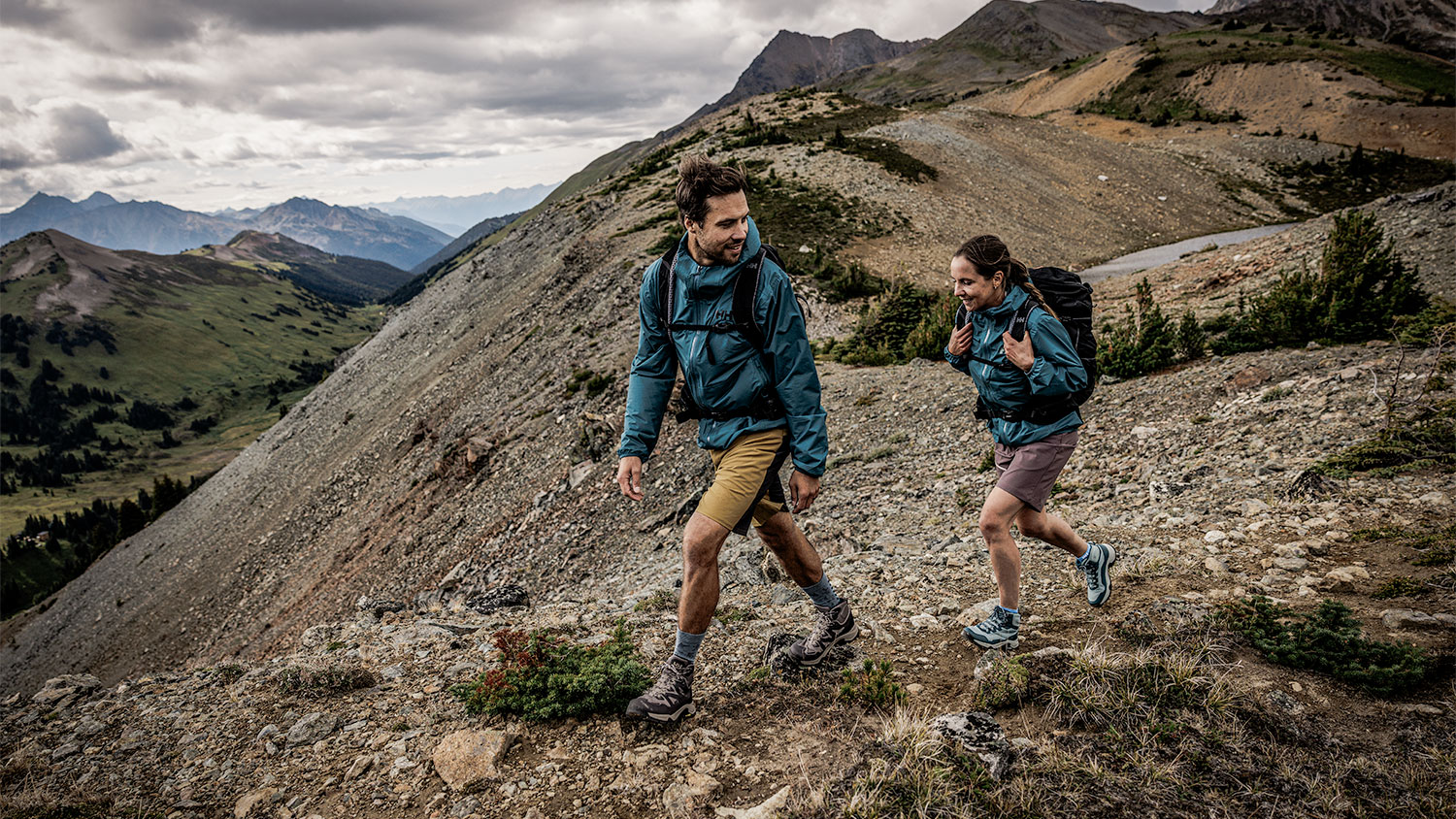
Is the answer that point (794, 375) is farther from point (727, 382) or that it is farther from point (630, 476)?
point (630, 476)

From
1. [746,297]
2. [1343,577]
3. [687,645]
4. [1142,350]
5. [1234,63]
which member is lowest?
[1343,577]

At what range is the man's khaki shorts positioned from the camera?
4.00m

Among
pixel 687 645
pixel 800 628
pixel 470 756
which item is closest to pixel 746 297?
pixel 687 645

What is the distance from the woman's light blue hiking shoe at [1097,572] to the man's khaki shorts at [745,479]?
275 centimetres

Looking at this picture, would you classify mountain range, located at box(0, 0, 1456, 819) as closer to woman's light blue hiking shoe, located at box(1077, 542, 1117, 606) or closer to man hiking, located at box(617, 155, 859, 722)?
woman's light blue hiking shoe, located at box(1077, 542, 1117, 606)

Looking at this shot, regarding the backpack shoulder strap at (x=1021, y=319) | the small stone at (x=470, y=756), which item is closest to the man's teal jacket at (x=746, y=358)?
the backpack shoulder strap at (x=1021, y=319)

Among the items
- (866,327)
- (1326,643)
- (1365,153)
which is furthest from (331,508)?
(1365,153)

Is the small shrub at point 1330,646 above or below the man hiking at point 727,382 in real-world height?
below

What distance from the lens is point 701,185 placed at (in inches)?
152

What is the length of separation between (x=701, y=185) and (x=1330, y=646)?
4.76 metres

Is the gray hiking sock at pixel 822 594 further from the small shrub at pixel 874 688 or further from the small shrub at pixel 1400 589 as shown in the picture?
the small shrub at pixel 1400 589

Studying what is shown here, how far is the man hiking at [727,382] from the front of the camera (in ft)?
13.0

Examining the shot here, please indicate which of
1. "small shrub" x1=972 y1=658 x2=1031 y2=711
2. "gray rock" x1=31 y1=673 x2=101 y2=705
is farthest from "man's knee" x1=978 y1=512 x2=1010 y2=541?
"gray rock" x1=31 y1=673 x2=101 y2=705

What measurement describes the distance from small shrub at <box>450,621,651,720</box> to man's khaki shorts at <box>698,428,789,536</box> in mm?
1477
